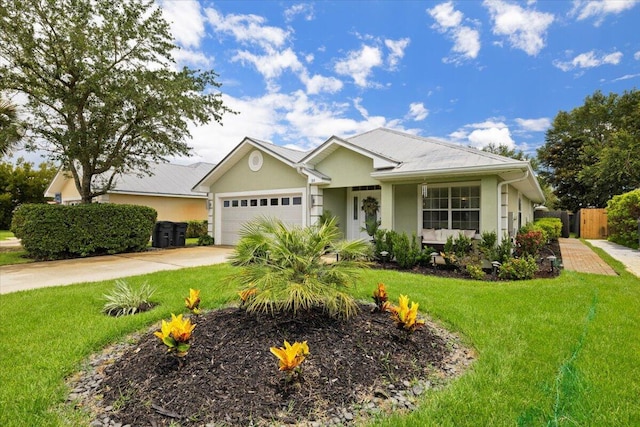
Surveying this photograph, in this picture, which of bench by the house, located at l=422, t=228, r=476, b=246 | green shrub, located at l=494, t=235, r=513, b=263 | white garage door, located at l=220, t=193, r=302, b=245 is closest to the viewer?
green shrub, located at l=494, t=235, r=513, b=263

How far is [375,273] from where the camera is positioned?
7.98 meters

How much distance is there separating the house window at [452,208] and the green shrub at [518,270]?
193 centimetres

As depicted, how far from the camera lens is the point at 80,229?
1116 cm

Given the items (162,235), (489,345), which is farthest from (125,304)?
(162,235)

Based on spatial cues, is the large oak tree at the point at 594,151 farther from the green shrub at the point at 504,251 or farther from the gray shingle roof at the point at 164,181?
the gray shingle roof at the point at 164,181

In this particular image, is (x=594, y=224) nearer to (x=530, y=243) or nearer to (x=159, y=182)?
(x=530, y=243)

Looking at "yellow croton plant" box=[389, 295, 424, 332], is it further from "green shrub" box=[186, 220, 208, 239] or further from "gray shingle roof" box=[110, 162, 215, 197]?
"green shrub" box=[186, 220, 208, 239]

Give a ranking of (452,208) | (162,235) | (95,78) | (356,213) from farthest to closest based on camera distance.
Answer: (162,235), (356,213), (95,78), (452,208)

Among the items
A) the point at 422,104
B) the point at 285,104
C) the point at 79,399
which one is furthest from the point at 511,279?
the point at 422,104

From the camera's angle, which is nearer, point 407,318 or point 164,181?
point 407,318

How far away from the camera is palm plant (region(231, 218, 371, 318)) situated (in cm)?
335

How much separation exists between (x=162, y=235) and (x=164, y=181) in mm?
7934

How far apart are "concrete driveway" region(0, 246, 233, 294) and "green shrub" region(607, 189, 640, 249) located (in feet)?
55.4

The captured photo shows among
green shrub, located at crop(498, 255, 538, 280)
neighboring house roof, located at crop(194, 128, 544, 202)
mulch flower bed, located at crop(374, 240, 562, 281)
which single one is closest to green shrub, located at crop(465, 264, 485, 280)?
mulch flower bed, located at crop(374, 240, 562, 281)
